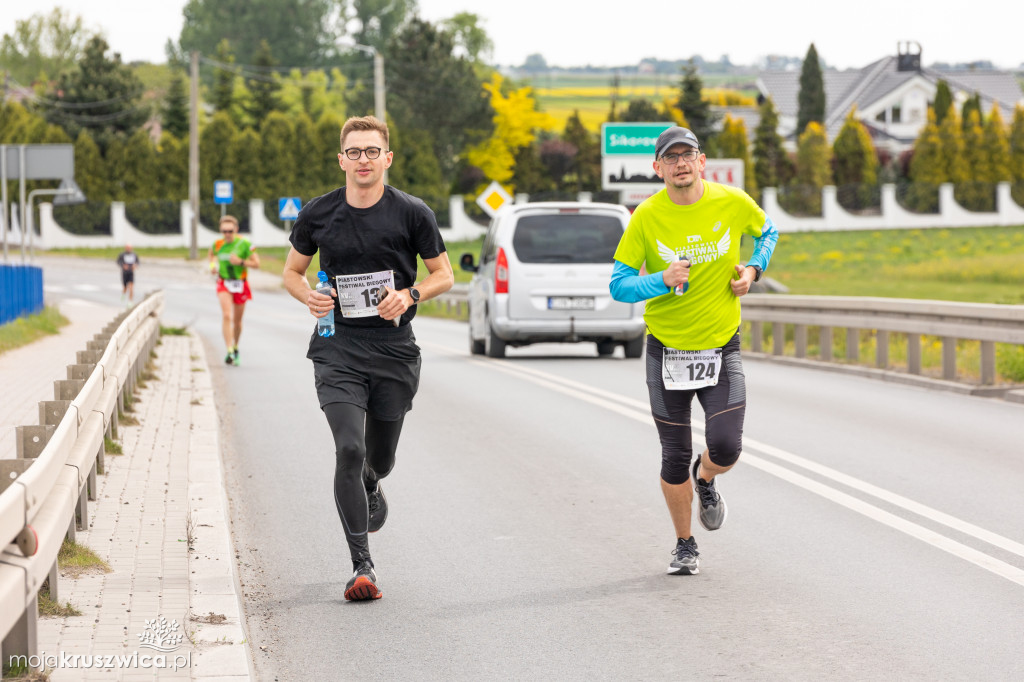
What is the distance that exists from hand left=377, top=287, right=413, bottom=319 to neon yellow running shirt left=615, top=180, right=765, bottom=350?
1.06m

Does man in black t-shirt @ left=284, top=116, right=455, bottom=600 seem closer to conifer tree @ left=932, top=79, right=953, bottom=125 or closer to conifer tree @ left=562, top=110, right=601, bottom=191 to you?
conifer tree @ left=562, top=110, right=601, bottom=191

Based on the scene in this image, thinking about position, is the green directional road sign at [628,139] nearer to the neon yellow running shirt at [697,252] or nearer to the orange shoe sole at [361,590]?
the neon yellow running shirt at [697,252]

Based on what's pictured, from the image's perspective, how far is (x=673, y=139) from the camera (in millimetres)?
6629


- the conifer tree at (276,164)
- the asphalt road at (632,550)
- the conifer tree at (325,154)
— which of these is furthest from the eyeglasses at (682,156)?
the conifer tree at (325,154)

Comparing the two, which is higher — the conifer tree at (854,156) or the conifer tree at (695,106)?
the conifer tree at (695,106)

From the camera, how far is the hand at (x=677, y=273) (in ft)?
21.5

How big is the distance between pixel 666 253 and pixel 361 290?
1354mm

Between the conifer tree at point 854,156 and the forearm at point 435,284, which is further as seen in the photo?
the conifer tree at point 854,156

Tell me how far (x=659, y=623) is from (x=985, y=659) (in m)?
1.22

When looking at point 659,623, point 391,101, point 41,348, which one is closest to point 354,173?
point 659,623

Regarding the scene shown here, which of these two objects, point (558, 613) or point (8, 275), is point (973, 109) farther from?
point (558, 613)

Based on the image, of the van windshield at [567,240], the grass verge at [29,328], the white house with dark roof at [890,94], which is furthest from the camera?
the white house with dark roof at [890,94]

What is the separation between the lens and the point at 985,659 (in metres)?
5.35

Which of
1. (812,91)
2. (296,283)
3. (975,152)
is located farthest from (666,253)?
(812,91)
